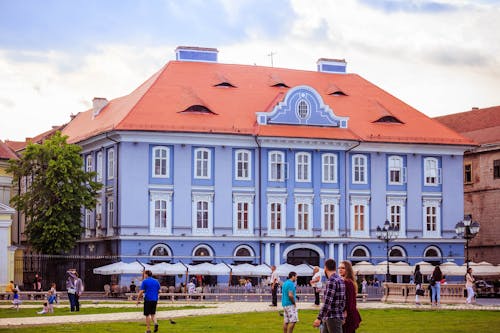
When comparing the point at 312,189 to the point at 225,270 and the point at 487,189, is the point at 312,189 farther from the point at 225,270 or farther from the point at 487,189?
the point at 487,189

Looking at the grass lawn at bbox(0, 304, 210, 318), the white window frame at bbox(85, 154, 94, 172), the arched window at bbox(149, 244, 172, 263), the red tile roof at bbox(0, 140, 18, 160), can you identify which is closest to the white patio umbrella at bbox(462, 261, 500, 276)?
the arched window at bbox(149, 244, 172, 263)

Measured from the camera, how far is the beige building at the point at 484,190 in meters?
85.3

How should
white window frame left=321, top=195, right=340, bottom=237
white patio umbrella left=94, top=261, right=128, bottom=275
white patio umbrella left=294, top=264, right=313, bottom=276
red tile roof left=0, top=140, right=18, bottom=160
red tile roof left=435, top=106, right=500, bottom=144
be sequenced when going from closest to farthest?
white patio umbrella left=94, top=261, right=128, bottom=275 < white patio umbrella left=294, top=264, right=313, bottom=276 < white window frame left=321, top=195, right=340, bottom=237 < red tile roof left=0, top=140, right=18, bottom=160 < red tile roof left=435, top=106, right=500, bottom=144

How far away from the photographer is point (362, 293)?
199 feet

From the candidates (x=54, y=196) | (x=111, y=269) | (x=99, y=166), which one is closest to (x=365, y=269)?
(x=111, y=269)

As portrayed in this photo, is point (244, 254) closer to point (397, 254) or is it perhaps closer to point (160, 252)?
point (160, 252)

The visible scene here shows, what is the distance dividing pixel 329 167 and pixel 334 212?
9.83 ft

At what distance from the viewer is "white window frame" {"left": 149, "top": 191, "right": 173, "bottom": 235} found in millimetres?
71625

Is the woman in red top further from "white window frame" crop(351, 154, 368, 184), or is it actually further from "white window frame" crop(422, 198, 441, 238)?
"white window frame" crop(422, 198, 441, 238)

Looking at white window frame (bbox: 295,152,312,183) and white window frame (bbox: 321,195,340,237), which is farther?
white window frame (bbox: 321,195,340,237)

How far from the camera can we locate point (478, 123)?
93625 mm

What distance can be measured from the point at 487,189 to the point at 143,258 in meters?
29.3

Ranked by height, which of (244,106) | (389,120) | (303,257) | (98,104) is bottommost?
(303,257)

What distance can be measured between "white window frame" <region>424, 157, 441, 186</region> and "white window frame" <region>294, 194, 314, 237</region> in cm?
871
